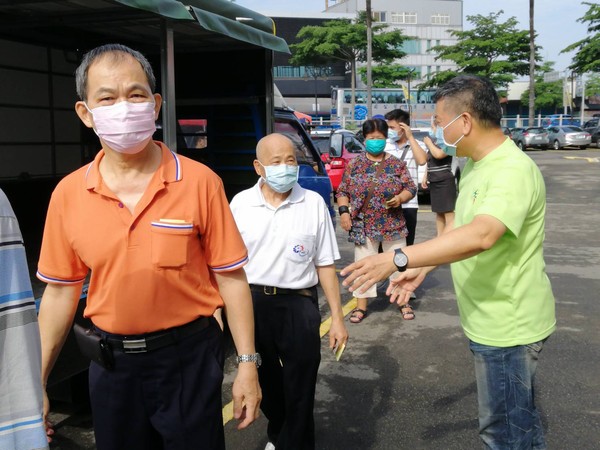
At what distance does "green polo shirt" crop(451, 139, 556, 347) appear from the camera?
8.22 ft

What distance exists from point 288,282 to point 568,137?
36519 millimetres

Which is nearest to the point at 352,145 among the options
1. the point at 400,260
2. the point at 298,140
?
the point at 298,140

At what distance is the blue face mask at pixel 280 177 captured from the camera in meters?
3.36

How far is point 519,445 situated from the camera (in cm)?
259

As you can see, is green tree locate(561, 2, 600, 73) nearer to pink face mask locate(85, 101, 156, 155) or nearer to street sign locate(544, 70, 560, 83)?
street sign locate(544, 70, 560, 83)

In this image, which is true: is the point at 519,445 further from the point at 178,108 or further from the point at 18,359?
the point at 178,108

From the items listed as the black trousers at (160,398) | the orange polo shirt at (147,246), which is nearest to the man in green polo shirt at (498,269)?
the orange polo shirt at (147,246)

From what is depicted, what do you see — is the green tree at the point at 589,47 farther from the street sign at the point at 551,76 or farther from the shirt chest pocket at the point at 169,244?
the shirt chest pocket at the point at 169,244

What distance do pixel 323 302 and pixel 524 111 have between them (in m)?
63.5

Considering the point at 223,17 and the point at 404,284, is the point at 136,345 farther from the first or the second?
the point at 223,17

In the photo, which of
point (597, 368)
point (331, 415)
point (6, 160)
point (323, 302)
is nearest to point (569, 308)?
point (597, 368)

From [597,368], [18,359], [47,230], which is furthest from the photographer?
[597,368]

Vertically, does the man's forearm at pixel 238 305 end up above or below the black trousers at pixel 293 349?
above

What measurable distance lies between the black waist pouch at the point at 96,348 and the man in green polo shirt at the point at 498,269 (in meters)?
0.91
